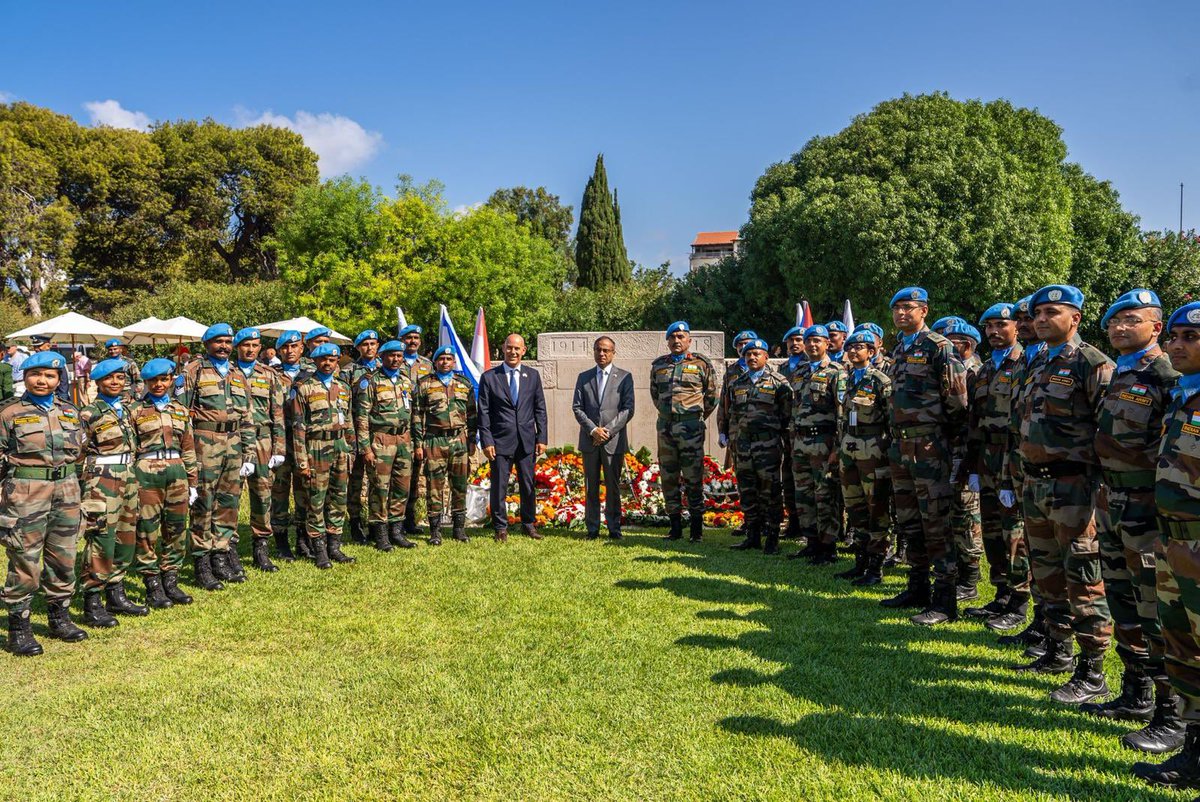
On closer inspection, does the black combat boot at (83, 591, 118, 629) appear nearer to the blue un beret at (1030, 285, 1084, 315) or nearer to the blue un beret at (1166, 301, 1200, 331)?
the blue un beret at (1030, 285, 1084, 315)

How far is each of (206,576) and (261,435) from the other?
1.34m

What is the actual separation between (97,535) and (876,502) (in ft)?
20.6

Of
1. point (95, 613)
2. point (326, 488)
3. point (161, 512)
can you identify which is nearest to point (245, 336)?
point (326, 488)

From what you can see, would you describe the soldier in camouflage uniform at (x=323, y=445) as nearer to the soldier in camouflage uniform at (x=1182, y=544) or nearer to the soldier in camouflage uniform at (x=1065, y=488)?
the soldier in camouflage uniform at (x=1065, y=488)

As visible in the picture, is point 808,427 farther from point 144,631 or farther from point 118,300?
point 118,300

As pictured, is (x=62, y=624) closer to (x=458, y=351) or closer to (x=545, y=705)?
(x=545, y=705)

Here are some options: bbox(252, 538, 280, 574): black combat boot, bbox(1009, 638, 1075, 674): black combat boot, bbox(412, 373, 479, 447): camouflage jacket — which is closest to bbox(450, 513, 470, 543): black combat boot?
bbox(412, 373, 479, 447): camouflage jacket

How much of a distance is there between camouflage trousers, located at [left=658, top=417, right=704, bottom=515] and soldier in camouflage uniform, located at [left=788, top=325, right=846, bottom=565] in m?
1.26

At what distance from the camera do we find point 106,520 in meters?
5.67

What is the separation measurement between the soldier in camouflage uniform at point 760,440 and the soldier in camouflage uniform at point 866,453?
133cm

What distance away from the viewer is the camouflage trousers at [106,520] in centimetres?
560

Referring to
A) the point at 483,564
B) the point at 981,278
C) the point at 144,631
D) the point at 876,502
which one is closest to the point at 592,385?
the point at 483,564

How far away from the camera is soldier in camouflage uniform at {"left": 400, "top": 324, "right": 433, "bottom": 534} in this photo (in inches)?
324

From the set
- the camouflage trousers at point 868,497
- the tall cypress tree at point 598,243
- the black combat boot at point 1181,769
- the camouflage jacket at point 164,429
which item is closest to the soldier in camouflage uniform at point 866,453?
the camouflage trousers at point 868,497
